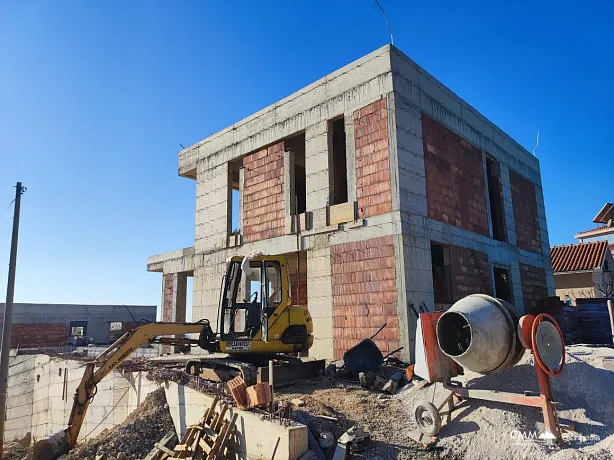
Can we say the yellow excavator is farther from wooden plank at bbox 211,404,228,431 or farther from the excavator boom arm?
wooden plank at bbox 211,404,228,431

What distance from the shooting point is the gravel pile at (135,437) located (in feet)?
32.7

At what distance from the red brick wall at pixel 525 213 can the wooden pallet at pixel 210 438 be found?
1650cm

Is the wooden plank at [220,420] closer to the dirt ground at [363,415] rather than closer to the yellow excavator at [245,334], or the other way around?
the dirt ground at [363,415]

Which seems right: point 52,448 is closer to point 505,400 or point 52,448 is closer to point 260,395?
point 260,395

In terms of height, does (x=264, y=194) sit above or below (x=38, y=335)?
above

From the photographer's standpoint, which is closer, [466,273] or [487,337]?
[487,337]

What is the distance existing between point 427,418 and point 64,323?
37.6 meters

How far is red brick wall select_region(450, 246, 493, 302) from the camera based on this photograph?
50.8ft

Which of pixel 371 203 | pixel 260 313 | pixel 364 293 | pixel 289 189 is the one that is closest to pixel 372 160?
pixel 371 203

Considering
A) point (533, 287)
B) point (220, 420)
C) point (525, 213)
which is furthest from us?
point (525, 213)

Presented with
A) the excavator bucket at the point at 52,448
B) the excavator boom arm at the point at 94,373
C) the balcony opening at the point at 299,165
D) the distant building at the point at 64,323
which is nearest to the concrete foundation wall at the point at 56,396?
the excavator boom arm at the point at 94,373

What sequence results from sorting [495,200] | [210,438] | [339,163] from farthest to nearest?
[495,200] → [339,163] → [210,438]

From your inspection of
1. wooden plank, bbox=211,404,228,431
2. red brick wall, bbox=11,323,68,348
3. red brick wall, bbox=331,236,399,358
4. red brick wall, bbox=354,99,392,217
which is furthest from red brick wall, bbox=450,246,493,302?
red brick wall, bbox=11,323,68,348

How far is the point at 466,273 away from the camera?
1612 cm
